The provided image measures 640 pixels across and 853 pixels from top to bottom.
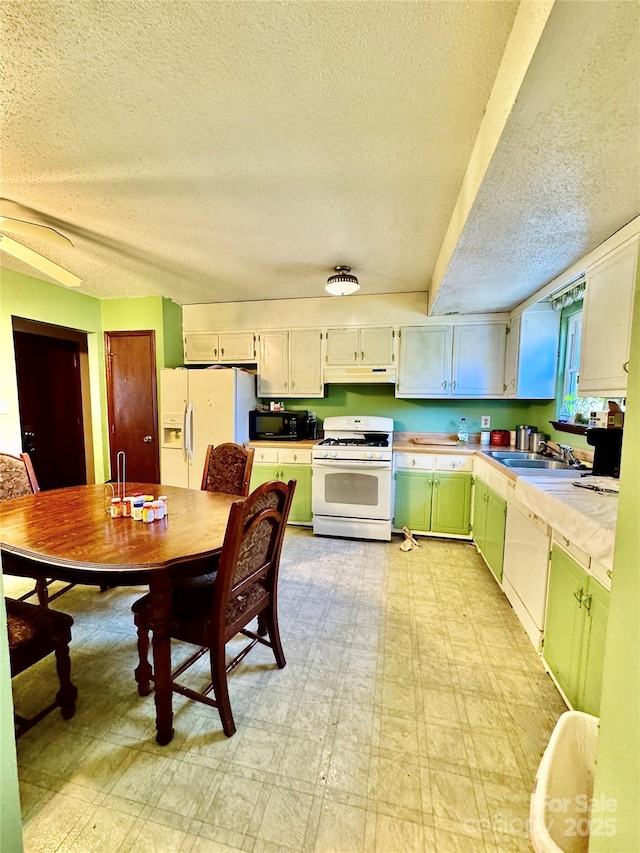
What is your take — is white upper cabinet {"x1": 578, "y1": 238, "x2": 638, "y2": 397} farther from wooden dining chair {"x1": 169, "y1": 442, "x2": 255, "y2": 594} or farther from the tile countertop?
wooden dining chair {"x1": 169, "y1": 442, "x2": 255, "y2": 594}

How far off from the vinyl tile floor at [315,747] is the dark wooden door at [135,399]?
193 cm

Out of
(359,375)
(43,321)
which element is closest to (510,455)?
(359,375)

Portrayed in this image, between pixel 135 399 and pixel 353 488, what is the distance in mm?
2647

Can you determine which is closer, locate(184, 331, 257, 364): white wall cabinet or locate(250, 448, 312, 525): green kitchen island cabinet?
locate(250, 448, 312, 525): green kitchen island cabinet

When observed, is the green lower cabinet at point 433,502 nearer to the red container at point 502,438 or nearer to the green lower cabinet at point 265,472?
the red container at point 502,438

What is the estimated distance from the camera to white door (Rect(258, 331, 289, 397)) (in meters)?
3.75

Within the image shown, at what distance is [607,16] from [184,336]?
388 cm

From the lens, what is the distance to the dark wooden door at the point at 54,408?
3768 millimetres

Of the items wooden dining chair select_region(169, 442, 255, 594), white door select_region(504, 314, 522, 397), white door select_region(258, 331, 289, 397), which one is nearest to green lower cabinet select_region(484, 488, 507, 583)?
white door select_region(504, 314, 522, 397)

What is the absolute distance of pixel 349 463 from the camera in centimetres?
324

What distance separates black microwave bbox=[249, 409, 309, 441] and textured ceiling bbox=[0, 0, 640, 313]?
1.89 metres

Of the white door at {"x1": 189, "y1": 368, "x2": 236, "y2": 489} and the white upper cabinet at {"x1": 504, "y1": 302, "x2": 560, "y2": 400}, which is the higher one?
the white upper cabinet at {"x1": 504, "y1": 302, "x2": 560, "y2": 400}

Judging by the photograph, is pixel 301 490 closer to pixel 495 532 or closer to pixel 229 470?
pixel 229 470

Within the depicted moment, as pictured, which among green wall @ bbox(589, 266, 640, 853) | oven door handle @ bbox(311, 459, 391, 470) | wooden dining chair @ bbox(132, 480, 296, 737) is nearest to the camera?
green wall @ bbox(589, 266, 640, 853)
